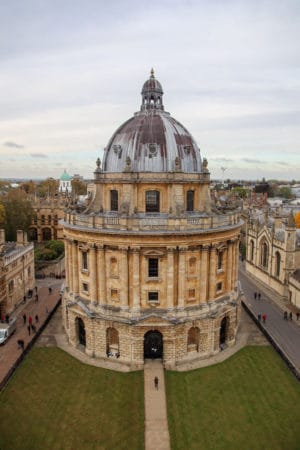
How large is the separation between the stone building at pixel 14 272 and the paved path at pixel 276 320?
98.7 feet

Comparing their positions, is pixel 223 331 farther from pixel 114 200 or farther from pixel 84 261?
pixel 114 200

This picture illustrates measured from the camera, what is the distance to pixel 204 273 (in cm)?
3152

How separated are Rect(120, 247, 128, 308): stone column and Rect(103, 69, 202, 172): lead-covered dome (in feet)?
25.0

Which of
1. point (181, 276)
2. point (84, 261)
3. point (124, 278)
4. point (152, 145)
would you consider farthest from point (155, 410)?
point (152, 145)

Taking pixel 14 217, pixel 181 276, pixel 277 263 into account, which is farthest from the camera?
pixel 14 217

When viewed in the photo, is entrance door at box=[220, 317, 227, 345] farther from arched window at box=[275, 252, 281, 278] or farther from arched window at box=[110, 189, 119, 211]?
arched window at box=[275, 252, 281, 278]

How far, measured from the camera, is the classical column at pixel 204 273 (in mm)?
31180

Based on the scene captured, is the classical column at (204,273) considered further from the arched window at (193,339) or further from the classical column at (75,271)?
the classical column at (75,271)

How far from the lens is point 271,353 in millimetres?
33125

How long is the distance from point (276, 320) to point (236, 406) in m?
17.6

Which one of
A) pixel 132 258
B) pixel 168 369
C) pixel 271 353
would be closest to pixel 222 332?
pixel 271 353

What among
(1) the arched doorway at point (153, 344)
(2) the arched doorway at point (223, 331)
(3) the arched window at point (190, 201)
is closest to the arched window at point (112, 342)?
(1) the arched doorway at point (153, 344)

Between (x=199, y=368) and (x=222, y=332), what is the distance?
17.5ft

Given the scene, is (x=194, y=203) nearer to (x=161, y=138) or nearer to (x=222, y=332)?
(x=161, y=138)
